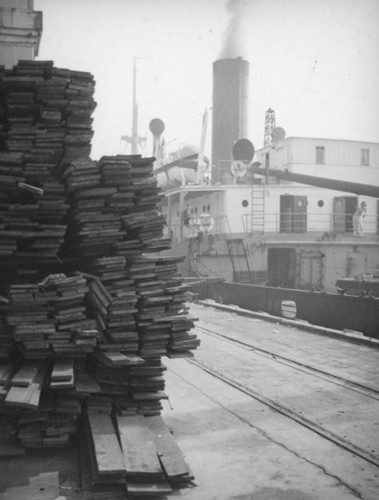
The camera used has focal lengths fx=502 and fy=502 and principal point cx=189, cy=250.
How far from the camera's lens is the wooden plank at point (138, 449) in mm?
4121

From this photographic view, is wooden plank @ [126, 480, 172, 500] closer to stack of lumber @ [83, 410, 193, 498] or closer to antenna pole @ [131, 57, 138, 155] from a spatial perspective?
stack of lumber @ [83, 410, 193, 498]

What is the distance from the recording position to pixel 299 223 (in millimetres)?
23484

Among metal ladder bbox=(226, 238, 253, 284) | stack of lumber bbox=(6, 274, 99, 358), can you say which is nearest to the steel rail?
stack of lumber bbox=(6, 274, 99, 358)

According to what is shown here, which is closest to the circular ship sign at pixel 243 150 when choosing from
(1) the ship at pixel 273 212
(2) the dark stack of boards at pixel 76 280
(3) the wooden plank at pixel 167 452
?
(1) the ship at pixel 273 212

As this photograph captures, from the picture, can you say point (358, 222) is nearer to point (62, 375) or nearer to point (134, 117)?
point (62, 375)

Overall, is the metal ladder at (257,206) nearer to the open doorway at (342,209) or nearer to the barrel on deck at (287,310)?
the open doorway at (342,209)

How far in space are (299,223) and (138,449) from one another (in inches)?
789

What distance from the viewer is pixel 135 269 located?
18.6 ft

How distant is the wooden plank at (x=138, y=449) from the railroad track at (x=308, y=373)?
207 centimetres

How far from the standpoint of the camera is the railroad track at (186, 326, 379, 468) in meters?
5.31

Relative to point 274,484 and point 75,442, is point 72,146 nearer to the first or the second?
point 75,442

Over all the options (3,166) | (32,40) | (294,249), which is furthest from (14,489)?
(294,249)

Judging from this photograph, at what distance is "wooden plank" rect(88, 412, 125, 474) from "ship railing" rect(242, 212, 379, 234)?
1775cm

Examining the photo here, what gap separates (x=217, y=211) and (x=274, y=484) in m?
19.5
